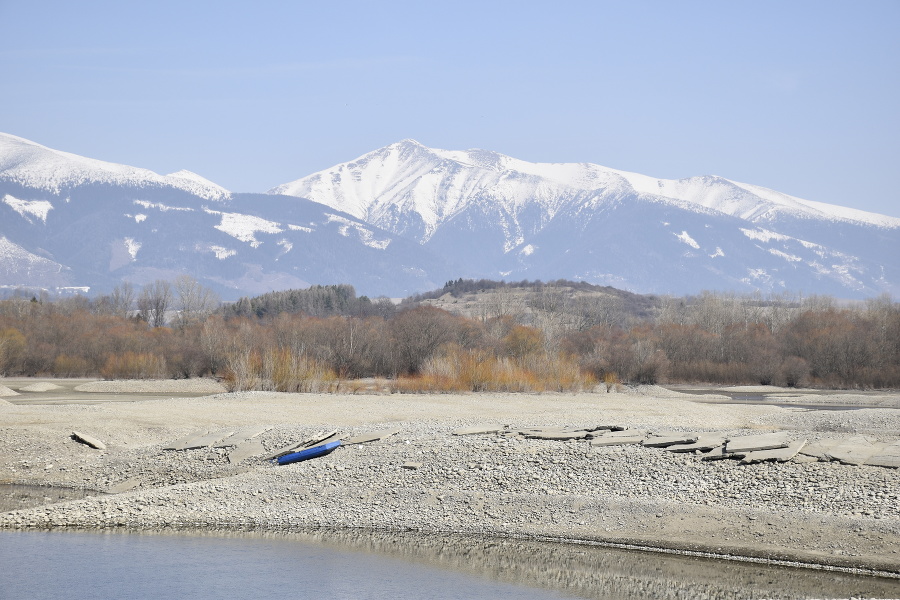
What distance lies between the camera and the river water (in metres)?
15.6

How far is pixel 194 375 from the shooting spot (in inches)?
2662

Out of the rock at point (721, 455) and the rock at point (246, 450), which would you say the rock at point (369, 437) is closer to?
the rock at point (246, 450)

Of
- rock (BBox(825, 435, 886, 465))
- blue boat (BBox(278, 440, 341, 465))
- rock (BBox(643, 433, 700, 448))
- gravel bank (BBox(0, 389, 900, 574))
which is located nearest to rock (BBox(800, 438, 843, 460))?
rock (BBox(825, 435, 886, 465))

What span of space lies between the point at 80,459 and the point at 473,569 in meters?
14.6

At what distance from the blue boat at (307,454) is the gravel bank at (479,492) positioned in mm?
453

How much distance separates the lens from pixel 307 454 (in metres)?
25.4

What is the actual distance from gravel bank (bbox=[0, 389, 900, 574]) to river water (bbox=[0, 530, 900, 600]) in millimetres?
819

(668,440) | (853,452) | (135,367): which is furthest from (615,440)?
(135,367)

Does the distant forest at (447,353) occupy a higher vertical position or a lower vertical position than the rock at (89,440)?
higher

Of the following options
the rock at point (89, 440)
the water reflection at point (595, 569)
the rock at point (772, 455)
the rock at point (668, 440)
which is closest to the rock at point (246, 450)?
the rock at point (89, 440)

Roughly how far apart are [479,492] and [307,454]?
5.97 metres

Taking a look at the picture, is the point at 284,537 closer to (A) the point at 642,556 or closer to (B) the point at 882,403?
(A) the point at 642,556

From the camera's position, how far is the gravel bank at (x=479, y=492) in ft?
61.1

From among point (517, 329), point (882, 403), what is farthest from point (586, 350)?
point (882, 403)
